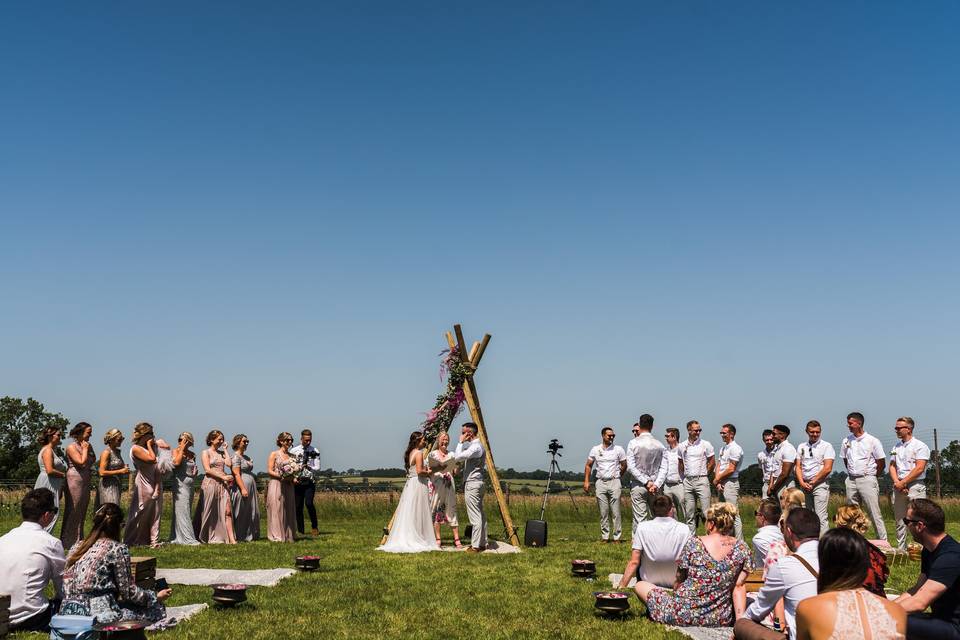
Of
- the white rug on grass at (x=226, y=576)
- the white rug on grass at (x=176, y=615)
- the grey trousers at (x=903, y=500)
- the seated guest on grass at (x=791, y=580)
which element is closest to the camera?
the seated guest on grass at (x=791, y=580)

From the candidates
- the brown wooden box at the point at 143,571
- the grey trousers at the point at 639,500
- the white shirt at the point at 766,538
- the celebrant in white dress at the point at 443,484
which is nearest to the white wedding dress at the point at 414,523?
the celebrant in white dress at the point at 443,484

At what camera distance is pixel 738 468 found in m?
15.3

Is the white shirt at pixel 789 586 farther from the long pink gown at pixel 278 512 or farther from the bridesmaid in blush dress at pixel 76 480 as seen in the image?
the long pink gown at pixel 278 512

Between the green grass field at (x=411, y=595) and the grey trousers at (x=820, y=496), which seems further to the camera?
the grey trousers at (x=820, y=496)

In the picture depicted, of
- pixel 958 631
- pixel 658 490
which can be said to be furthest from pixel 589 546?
pixel 958 631

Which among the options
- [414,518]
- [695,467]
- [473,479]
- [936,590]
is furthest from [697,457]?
[936,590]

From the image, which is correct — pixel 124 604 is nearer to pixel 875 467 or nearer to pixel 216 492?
pixel 216 492

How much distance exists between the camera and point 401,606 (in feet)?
29.6

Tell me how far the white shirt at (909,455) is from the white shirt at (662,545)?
677 cm

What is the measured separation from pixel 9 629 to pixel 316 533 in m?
10.7

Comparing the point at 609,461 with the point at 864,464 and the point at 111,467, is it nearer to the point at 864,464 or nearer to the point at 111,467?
the point at 864,464

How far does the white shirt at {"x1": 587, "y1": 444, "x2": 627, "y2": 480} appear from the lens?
16.3 meters

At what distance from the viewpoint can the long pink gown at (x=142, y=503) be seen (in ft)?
45.5

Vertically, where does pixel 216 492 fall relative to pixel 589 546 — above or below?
above
